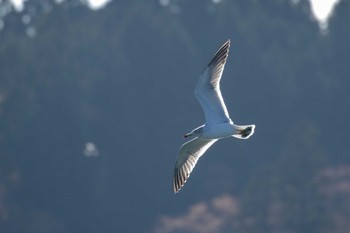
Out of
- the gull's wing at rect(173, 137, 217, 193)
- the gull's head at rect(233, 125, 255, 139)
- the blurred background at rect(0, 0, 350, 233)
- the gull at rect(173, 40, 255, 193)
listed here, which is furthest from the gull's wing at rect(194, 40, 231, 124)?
the blurred background at rect(0, 0, 350, 233)

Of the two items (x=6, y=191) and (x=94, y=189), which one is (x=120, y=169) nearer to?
(x=94, y=189)

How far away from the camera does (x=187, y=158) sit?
→ 38.3 feet

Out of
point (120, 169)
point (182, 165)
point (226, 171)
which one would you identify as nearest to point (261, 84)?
point (226, 171)

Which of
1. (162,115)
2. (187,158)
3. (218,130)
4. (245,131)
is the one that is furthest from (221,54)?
(162,115)

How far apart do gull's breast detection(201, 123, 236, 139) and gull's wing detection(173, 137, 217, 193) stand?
0.78 metres

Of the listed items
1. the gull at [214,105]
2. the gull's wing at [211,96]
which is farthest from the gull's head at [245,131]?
the gull's wing at [211,96]

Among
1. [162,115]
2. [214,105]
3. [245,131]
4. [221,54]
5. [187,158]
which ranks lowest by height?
[245,131]

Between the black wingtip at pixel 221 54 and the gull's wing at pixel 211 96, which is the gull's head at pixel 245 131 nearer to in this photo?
the gull's wing at pixel 211 96

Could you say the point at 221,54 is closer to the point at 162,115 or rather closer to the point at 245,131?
the point at 245,131

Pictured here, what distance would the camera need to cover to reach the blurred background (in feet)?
96.3

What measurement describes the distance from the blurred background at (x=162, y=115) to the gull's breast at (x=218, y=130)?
1562cm

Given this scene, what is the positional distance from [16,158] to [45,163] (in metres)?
1.12

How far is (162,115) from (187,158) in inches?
972

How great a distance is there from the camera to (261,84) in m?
38.5
